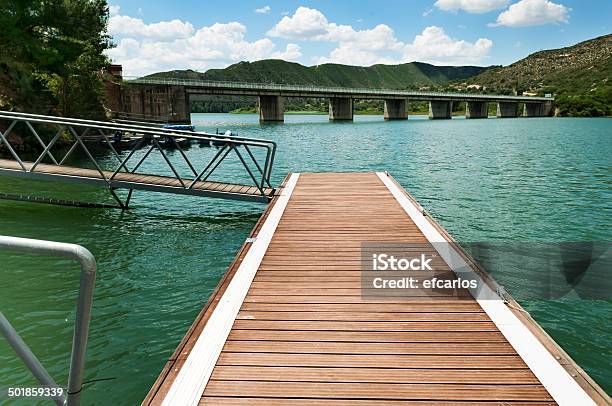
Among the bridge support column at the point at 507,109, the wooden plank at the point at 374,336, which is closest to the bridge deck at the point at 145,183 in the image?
the wooden plank at the point at 374,336

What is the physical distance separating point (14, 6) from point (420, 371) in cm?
3522

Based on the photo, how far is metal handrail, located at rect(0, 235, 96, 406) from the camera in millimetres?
2438

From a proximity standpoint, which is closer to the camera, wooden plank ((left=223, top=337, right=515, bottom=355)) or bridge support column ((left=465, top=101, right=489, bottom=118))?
wooden plank ((left=223, top=337, right=515, bottom=355))

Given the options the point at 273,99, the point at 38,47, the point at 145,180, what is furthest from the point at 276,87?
the point at 145,180

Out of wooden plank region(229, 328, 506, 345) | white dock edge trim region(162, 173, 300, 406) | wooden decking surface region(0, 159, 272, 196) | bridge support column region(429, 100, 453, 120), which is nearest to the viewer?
white dock edge trim region(162, 173, 300, 406)

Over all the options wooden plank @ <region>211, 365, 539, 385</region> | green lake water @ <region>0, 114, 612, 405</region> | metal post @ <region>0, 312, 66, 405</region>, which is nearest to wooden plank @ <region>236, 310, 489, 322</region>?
wooden plank @ <region>211, 365, 539, 385</region>

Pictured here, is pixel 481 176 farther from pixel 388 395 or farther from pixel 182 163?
pixel 388 395

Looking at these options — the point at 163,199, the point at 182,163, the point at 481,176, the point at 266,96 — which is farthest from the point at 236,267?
the point at 266,96

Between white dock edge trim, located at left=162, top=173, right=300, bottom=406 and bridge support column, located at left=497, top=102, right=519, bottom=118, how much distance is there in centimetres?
16111

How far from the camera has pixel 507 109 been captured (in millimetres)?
152750

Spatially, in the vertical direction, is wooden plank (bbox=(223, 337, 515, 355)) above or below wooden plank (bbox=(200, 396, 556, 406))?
above

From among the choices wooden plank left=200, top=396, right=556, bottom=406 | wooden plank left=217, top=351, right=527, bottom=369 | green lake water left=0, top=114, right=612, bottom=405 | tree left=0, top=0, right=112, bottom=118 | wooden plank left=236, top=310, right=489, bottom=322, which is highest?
tree left=0, top=0, right=112, bottom=118

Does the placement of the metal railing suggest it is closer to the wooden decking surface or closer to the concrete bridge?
the concrete bridge

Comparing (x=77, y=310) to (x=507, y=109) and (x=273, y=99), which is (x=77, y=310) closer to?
(x=273, y=99)
